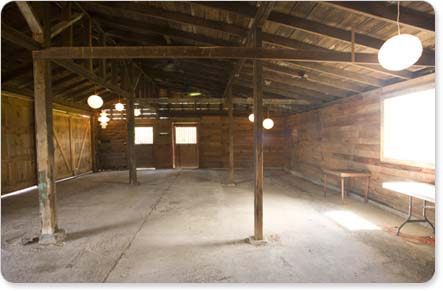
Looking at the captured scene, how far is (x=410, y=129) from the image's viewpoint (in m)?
4.03

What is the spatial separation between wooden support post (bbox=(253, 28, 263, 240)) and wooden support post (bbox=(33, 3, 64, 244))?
9.21 ft

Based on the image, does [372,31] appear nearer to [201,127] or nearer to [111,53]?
[111,53]

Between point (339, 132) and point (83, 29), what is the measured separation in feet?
21.2

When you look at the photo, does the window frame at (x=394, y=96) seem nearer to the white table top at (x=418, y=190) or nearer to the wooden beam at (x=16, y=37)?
the white table top at (x=418, y=190)

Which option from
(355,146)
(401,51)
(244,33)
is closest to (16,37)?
(244,33)

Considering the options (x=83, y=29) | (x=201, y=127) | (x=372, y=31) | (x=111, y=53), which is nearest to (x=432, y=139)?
(x=372, y=31)

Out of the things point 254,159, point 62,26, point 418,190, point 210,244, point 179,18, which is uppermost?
point 179,18

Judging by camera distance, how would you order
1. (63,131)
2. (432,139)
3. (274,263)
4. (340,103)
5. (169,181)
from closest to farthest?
(274,263)
(432,139)
(340,103)
(169,181)
(63,131)

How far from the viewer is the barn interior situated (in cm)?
266

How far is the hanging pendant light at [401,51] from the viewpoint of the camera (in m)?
2.05

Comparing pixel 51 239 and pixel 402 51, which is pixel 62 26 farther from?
pixel 402 51

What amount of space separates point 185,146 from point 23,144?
6.04 m

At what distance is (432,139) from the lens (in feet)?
11.8

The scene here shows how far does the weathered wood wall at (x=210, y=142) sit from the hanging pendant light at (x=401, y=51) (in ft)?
27.9
